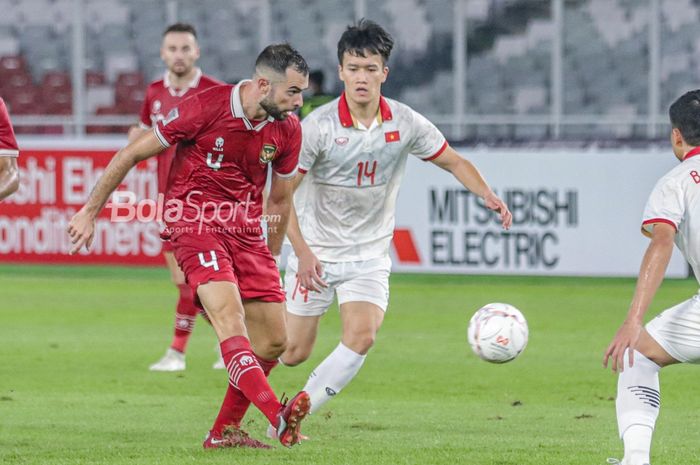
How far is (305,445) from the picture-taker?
7.25m

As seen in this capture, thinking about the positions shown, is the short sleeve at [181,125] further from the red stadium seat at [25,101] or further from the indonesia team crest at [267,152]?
the red stadium seat at [25,101]

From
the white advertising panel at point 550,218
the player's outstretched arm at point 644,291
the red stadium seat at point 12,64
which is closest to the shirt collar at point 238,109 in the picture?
the player's outstretched arm at point 644,291

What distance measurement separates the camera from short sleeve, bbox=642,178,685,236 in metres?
5.80

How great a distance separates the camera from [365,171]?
25.8ft

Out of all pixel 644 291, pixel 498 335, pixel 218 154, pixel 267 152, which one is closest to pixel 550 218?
pixel 498 335

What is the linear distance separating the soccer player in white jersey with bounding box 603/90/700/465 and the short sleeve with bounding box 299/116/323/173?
2.26 meters

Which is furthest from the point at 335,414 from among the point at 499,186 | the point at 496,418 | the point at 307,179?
the point at 499,186

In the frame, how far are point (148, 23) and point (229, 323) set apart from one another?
16803mm

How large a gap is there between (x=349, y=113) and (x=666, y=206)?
2.48 meters

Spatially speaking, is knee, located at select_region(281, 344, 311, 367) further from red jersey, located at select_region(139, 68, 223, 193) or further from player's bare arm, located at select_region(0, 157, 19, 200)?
red jersey, located at select_region(139, 68, 223, 193)

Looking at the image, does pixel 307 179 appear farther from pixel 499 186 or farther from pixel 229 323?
pixel 499 186

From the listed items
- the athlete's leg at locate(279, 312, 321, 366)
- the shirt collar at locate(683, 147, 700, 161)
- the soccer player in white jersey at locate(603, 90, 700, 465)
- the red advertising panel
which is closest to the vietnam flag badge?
the athlete's leg at locate(279, 312, 321, 366)

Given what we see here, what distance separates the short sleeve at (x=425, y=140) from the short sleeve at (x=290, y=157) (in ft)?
2.71

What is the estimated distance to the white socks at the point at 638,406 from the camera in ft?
19.6
